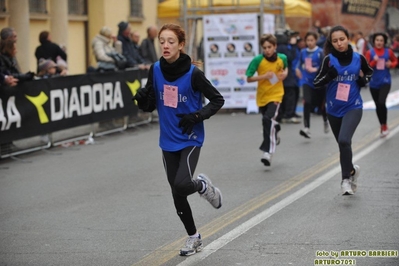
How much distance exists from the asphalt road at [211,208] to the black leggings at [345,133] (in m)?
0.34

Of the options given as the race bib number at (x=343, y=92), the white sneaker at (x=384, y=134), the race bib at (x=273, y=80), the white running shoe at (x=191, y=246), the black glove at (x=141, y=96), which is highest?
the black glove at (x=141, y=96)

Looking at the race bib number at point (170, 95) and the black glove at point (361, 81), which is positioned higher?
the race bib number at point (170, 95)

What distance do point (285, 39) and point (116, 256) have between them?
13471 mm

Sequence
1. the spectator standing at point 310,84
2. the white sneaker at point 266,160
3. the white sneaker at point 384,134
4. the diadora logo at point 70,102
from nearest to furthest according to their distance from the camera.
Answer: the white sneaker at point 266,160 < the diadora logo at point 70,102 < the white sneaker at point 384,134 < the spectator standing at point 310,84

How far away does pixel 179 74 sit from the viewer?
7.34 m

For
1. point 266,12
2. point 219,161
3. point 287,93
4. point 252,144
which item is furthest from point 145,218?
point 266,12

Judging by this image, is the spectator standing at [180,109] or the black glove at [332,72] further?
the black glove at [332,72]

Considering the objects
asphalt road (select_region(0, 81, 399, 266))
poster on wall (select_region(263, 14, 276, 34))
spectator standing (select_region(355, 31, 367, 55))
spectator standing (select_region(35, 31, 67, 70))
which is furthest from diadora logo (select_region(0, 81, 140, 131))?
spectator standing (select_region(355, 31, 367, 55))

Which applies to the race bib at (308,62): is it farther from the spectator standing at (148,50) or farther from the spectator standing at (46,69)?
the spectator standing at (46,69)

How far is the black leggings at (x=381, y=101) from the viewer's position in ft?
51.9

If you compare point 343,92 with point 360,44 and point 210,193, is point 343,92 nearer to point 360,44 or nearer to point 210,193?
point 210,193

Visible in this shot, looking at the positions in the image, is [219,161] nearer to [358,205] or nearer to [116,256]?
[358,205]

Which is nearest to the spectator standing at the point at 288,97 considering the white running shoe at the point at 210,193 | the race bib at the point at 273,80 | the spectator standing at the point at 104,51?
A: the spectator standing at the point at 104,51

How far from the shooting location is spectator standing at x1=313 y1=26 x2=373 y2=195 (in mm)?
10172
